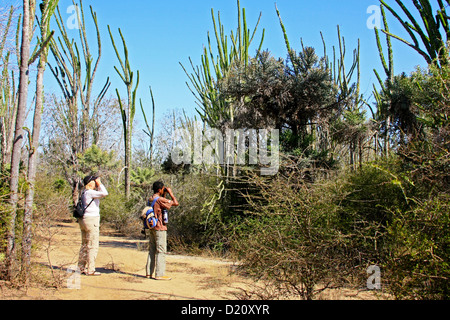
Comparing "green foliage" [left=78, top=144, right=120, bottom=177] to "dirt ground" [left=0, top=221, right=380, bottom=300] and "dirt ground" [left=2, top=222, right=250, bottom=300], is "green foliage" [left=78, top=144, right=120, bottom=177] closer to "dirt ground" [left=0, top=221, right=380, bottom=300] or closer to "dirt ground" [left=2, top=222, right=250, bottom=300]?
"dirt ground" [left=2, top=222, right=250, bottom=300]

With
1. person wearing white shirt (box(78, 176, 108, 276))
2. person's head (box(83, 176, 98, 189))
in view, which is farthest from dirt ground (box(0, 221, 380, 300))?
person's head (box(83, 176, 98, 189))

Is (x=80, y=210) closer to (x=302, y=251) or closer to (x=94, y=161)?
(x=302, y=251)

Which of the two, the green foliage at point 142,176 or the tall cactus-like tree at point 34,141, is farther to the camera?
the green foliage at point 142,176

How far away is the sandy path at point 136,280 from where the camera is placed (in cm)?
463

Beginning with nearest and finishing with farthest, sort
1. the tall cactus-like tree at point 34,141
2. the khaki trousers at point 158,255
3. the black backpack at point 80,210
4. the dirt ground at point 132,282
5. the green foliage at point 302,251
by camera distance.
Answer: the green foliage at point 302,251 < the dirt ground at point 132,282 < the tall cactus-like tree at point 34,141 < the black backpack at point 80,210 < the khaki trousers at point 158,255

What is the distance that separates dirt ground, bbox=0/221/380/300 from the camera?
176 inches

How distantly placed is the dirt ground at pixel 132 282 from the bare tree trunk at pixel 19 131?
1.02ft

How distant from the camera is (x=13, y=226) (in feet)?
15.0

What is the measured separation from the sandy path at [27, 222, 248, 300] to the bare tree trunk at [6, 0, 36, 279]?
35 centimetres

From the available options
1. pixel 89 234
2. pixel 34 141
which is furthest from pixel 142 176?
pixel 34 141

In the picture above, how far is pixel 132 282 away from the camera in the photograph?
17.8ft

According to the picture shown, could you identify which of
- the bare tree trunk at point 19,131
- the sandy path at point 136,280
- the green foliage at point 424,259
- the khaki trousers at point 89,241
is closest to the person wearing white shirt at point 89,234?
the khaki trousers at point 89,241

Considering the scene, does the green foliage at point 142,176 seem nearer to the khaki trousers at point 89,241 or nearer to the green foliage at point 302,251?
the khaki trousers at point 89,241
